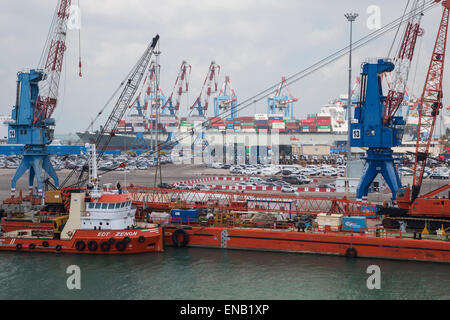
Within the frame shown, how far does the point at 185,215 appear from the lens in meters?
28.5

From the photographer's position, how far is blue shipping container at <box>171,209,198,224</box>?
93.2 ft

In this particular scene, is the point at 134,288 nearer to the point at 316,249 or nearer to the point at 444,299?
the point at 316,249

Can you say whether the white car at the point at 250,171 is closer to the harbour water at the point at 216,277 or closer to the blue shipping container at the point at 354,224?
the blue shipping container at the point at 354,224

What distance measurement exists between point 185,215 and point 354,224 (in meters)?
10.1

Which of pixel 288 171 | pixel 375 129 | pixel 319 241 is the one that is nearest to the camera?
pixel 319 241

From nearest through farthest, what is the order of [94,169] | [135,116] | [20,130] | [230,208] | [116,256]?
[116,256]
[94,169]
[230,208]
[20,130]
[135,116]

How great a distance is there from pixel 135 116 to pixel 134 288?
132549 millimetres

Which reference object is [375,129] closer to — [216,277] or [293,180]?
[216,277]

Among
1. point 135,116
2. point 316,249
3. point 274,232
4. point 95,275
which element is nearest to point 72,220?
point 95,275

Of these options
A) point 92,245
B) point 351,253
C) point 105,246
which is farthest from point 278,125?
point 92,245

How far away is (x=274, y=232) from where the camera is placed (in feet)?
87.1

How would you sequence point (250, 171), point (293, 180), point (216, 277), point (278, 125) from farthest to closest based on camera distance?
point (278, 125)
point (250, 171)
point (293, 180)
point (216, 277)

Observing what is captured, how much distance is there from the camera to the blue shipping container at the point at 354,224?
26.3m
